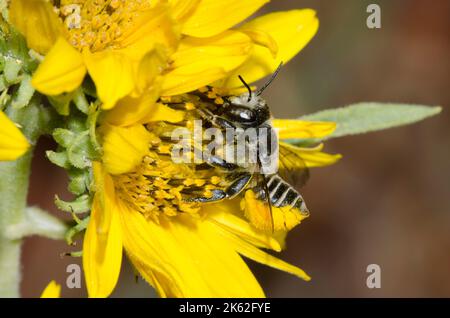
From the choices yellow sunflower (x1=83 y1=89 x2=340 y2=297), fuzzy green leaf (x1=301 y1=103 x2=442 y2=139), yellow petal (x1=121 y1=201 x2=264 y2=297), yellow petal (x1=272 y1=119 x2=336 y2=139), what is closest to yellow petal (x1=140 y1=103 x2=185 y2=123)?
yellow sunflower (x1=83 y1=89 x2=340 y2=297)

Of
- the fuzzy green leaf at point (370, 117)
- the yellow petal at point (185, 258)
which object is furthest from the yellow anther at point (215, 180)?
the fuzzy green leaf at point (370, 117)

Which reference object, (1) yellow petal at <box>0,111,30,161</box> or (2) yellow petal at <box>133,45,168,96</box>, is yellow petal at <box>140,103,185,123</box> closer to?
(2) yellow petal at <box>133,45,168,96</box>

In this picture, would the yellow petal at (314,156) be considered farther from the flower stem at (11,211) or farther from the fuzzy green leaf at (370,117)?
the flower stem at (11,211)

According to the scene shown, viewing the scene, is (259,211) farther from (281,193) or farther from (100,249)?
(100,249)

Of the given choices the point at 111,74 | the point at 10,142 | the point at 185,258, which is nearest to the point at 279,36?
the point at 185,258
